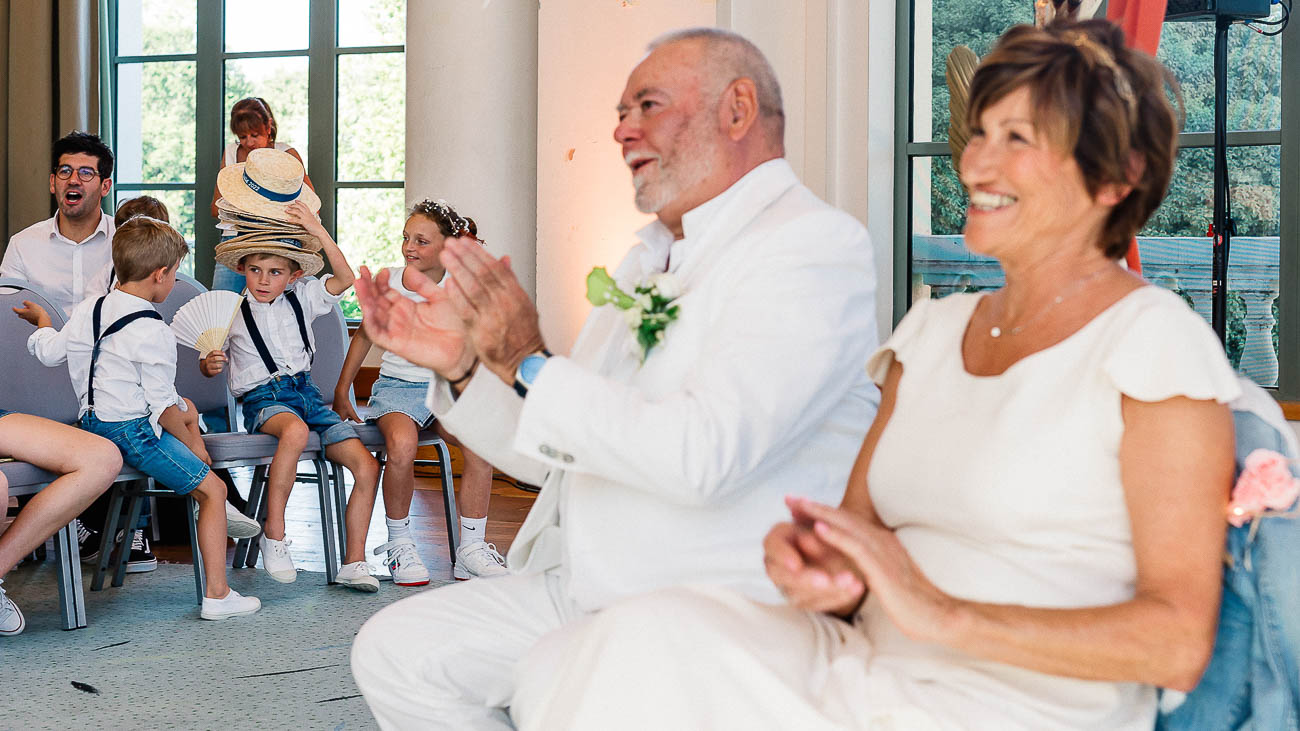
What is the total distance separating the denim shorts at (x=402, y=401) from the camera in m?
4.59

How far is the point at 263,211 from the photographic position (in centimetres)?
470

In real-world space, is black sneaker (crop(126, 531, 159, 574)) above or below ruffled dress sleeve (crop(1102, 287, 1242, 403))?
below

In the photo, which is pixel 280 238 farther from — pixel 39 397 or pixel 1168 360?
pixel 1168 360

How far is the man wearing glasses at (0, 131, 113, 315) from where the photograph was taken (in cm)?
502

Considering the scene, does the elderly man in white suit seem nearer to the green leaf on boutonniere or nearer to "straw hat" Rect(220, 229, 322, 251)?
the green leaf on boutonniere

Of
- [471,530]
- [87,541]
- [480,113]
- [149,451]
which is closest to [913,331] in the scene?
[149,451]

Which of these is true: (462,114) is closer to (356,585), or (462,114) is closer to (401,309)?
(356,585)

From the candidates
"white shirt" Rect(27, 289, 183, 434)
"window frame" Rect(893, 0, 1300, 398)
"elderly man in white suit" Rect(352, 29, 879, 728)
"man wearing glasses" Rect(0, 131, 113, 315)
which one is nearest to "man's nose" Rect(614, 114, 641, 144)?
"elderly man in white suit" Rect(352, 29, 879, 728)

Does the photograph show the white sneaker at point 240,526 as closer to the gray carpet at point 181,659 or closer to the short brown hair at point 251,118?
the gray carpet at point 181,659

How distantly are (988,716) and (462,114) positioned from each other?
5.41 m

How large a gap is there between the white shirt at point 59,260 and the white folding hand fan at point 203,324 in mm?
895

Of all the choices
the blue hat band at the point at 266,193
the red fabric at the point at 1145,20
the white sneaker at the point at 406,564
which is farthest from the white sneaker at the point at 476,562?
the red fabric at the point at 1145,20

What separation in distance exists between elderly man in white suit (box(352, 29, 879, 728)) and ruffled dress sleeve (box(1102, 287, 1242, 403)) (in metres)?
0.44

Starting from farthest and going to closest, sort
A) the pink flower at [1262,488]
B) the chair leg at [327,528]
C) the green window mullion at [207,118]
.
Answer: the green window mullion at [207,118]
the chair leg at [327,528]
the pink flower at [1262,488]
